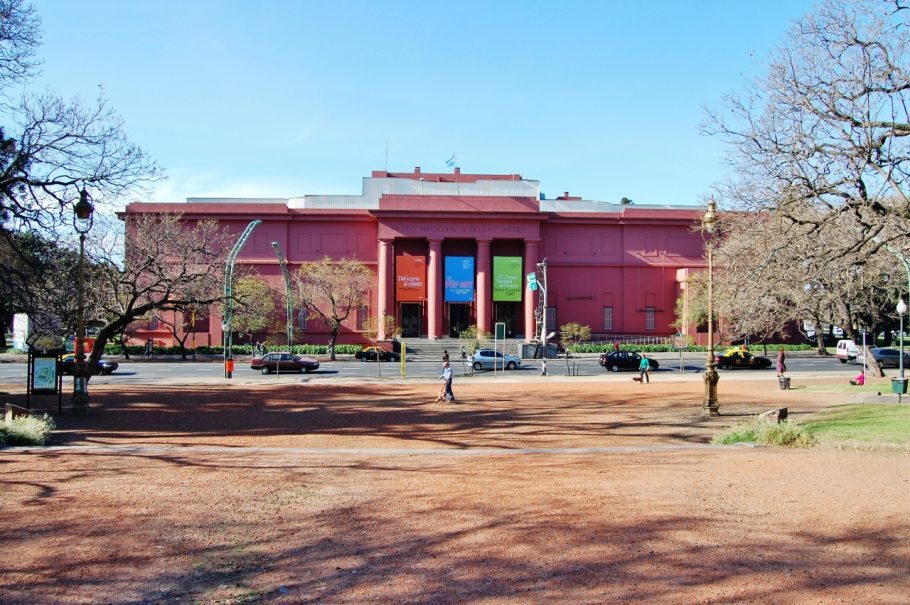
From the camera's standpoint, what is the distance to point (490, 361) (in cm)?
4644

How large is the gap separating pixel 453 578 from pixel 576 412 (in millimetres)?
16922

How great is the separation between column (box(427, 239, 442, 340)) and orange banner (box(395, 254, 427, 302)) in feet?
3.39

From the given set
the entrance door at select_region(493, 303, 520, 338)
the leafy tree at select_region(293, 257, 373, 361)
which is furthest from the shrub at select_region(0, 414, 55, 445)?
the entrance door at select_region(493, 303, 520, 338)

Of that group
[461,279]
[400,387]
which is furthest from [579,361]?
[400,387]

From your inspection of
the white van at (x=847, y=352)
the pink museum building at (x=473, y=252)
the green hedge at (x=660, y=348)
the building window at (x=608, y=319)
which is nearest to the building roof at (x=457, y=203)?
the pink museum building at (x=473, y=252)

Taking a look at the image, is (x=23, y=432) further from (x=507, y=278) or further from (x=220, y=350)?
(x=507, y=278)

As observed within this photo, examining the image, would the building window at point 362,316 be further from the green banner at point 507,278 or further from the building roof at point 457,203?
the green banner at point 507,278

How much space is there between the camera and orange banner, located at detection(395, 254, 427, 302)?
67.1m

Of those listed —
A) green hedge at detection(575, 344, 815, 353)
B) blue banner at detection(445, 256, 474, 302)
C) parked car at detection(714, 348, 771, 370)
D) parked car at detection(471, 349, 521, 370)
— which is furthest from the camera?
blue banner at detection(445, 256, 474, 302)

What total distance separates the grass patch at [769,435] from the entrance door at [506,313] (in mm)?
53395

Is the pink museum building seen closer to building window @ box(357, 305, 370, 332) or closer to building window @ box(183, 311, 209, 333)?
building window @ box(357, 305, 370, 332)

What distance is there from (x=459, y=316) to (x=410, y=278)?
6.25 m

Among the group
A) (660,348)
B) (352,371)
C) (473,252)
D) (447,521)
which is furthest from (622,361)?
(447,521)

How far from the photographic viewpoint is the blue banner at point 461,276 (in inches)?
2621
